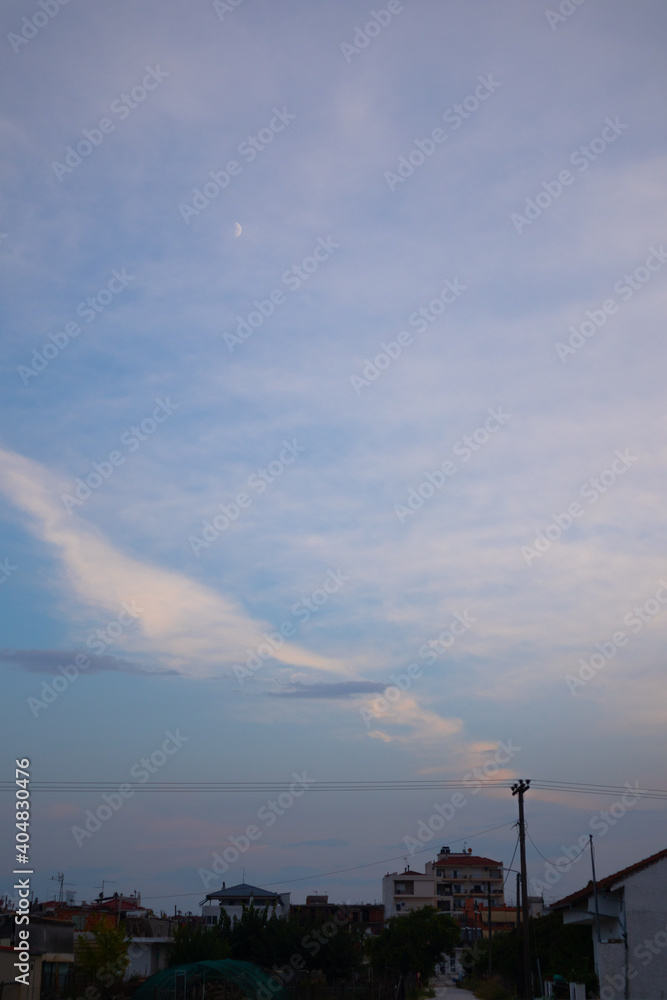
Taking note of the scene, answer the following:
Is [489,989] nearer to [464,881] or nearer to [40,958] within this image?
[40,958]

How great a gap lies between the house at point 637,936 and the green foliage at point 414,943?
2622 centimetres

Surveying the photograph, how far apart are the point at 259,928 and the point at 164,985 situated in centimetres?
1639

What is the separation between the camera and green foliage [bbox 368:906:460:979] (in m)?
56.6

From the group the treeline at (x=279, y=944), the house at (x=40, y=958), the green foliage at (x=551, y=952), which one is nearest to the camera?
the house at (x=40, y=958)

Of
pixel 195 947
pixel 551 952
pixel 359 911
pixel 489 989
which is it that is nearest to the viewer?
pixel 195 947

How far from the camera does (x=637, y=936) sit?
3159 centimetres

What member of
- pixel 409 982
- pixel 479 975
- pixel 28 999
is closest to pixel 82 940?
pixel 28 999

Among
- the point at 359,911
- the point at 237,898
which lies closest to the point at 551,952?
the point at 237,898

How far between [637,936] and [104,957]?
2313 centimetres

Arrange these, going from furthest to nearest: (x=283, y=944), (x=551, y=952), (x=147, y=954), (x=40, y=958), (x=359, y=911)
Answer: (x=359, y=911), (x=147, y=954), (x=283, y=944), (x=551, y=952), (x=40, y=958)

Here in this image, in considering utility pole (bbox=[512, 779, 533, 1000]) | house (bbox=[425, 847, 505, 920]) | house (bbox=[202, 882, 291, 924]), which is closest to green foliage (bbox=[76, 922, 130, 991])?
utility pole (bbox=[512, 779, 533, 1000])

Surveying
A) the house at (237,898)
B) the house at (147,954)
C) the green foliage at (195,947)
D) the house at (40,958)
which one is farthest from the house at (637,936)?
the house at (237,898)

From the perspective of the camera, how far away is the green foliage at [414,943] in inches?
2227

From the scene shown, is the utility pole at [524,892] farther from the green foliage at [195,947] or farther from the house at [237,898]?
the house at [237,898]
